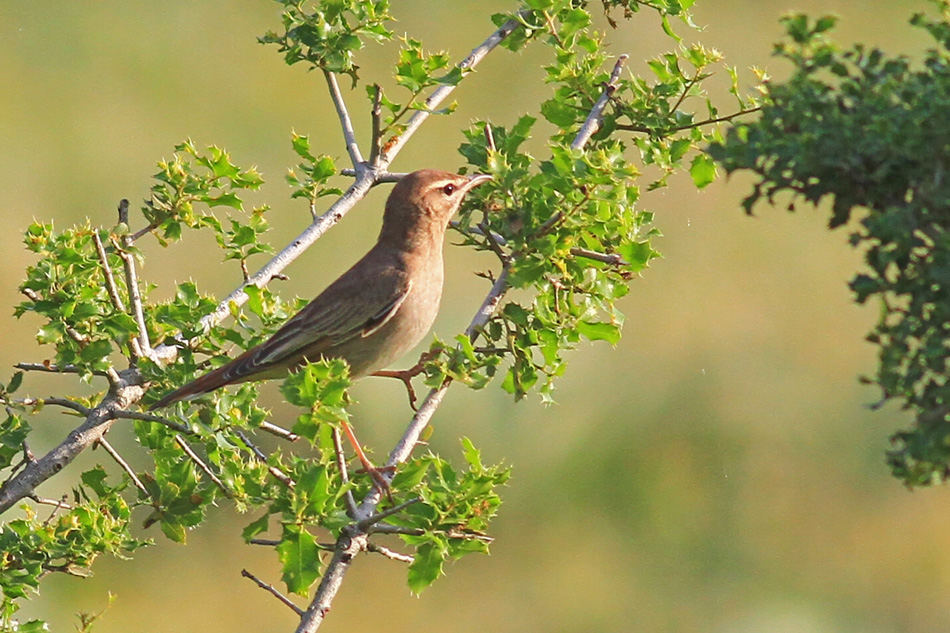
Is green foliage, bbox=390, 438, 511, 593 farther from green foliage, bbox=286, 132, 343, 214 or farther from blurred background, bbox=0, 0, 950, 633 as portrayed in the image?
blurred background, bbox=0, 0, 950, 633

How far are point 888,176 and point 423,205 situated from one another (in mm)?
3957

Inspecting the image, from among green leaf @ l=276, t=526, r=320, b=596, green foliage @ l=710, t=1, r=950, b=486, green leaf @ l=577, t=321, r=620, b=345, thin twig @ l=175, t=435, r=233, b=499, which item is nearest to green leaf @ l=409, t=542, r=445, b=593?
green leaf @ l=276, t=526, r=320, b=596

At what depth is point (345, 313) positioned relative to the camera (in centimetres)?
630

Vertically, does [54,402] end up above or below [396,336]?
below

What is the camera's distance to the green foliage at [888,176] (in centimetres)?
265

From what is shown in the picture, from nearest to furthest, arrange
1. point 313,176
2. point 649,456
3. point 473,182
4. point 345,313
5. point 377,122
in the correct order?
point 377,122 → point 313,176 → point 473,182 → point 345,313 → point 649,456

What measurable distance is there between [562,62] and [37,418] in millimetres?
8091

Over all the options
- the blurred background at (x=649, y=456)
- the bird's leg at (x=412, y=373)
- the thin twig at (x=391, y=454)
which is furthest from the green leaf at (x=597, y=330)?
the blurred background at (x=649, y=456)

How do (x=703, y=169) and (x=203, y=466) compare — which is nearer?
(x=203, y=466)

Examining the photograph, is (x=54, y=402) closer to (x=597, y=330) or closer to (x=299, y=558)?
(x=299, y=558)

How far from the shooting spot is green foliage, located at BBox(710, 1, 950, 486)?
8.70 feet

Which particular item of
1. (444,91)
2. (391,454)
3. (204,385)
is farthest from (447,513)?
(444,91)

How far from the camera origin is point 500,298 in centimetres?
486

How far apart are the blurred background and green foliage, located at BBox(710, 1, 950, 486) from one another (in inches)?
332
